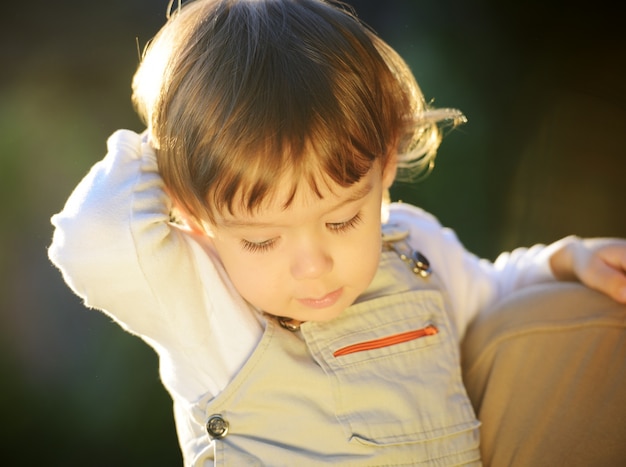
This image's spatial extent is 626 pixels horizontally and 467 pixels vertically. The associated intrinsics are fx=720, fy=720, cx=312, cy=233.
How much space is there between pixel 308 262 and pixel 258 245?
0.35ft

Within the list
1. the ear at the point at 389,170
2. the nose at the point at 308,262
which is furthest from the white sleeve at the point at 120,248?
the ear at the point at 389,170

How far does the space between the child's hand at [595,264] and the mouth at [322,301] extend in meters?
0.62

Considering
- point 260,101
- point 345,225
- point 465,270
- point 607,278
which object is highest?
point 260,101

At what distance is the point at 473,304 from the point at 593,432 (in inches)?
18.2

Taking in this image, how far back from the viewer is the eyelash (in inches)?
Result: 54.5

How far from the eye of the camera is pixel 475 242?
2.75m

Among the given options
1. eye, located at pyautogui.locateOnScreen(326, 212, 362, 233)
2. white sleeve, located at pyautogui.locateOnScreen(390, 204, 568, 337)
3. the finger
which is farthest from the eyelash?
the finger

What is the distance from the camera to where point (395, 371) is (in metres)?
1.54

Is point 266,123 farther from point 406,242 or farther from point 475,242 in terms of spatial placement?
point 475,242

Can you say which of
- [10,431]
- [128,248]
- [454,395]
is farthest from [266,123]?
[10,431]

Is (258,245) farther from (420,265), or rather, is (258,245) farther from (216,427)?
(420,265)

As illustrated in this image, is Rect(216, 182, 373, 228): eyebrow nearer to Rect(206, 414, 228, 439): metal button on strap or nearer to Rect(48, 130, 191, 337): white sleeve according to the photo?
Rect(48, 130, 191, 337): white sleeve

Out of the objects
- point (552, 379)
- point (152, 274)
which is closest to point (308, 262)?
point (152, 274)

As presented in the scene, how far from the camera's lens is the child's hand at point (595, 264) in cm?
160
